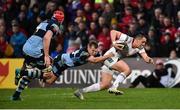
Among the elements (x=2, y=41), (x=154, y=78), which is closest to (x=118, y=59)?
(x=154, y=78)

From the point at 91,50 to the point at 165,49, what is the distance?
7.38m

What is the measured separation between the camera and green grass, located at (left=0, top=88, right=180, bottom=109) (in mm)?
14492

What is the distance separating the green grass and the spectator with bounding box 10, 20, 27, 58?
5447 mm

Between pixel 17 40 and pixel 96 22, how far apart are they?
2859 mm

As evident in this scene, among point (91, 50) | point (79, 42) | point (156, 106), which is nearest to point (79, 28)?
Result: point (79, 42)

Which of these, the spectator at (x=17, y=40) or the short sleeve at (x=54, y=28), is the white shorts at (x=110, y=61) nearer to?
the short sleeve at (x=54, y=28)

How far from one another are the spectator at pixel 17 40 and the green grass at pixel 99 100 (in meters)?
5.45

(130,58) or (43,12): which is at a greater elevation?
(43,12)

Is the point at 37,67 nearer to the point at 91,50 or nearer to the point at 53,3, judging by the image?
the point at 91,50

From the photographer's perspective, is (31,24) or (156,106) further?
(31,24)

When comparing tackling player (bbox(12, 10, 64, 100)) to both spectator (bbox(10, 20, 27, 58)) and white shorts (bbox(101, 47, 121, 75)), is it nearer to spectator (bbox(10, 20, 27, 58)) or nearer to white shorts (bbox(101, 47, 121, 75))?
white shorts (bbox(101, 47, 121, 75))

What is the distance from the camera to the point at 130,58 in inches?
895

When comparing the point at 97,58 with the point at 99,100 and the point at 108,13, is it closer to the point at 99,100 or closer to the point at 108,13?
the point at 99,100

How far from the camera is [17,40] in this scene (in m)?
24.0
